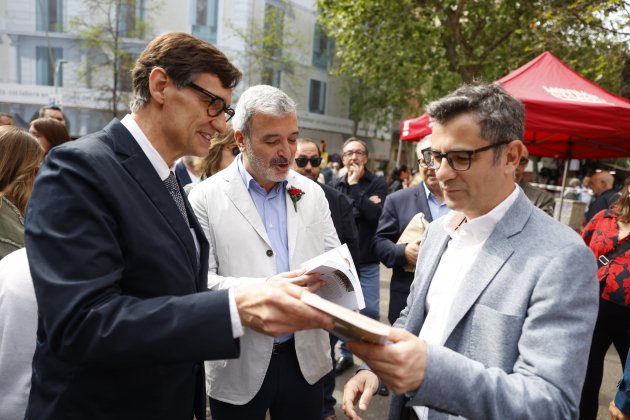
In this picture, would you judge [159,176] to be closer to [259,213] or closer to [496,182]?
[259,213]

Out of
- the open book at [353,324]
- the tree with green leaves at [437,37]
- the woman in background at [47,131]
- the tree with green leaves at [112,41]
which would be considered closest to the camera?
the open book at [353,324]

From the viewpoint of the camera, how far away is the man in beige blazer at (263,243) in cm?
224

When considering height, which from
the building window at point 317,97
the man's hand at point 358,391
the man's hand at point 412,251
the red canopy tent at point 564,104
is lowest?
the man's hand at point 358,391

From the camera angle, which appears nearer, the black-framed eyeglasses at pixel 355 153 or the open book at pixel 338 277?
the open book at pixel 338 277

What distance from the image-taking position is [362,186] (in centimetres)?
525

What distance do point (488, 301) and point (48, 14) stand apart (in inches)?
1237

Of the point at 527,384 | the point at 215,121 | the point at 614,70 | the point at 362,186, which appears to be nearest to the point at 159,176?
the point at 215,121

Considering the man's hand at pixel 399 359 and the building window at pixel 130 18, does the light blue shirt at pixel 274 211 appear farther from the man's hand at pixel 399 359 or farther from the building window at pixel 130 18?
the building window at pixel 130 18

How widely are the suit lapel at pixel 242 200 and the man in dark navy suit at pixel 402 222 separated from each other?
4.62 feet

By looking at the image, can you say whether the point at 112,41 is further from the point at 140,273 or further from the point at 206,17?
the point at 140,273

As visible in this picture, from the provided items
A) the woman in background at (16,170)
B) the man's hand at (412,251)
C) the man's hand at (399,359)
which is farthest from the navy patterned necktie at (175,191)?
the man's hand at (412,251)

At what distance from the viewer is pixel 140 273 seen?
139 centimetres

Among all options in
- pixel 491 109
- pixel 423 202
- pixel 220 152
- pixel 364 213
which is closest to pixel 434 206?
pixel 423 202

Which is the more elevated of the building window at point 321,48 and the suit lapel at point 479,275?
the building window at point 321,48
